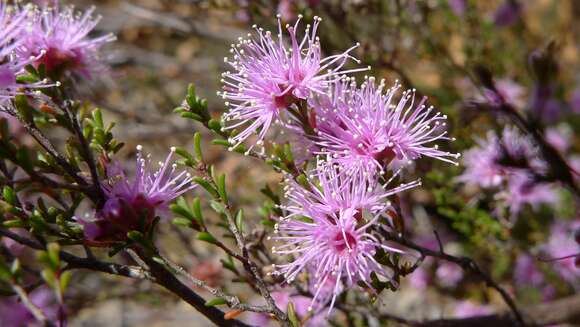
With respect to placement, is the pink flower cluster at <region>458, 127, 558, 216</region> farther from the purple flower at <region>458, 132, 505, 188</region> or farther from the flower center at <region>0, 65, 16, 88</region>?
the flower center at <region>0, 65, 16, 88</region>

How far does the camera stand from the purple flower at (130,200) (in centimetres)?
179

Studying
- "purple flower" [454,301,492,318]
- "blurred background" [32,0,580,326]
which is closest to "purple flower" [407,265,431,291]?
"blurred background" [32,0,580,326]

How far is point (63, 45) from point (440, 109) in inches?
94.3

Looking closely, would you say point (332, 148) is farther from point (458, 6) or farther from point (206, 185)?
point (458, 6)

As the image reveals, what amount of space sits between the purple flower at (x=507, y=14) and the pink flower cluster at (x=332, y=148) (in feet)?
10.3

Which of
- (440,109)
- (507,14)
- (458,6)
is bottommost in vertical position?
(440,109)

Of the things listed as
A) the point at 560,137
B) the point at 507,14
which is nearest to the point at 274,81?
the point at 560,137

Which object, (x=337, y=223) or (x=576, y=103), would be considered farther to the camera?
(x=576, y=103)

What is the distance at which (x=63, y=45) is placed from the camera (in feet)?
8.21

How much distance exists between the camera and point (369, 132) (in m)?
1.97

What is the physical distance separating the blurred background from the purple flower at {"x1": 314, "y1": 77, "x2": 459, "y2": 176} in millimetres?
365

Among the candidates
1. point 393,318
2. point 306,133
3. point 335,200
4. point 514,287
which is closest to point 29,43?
point 306,133

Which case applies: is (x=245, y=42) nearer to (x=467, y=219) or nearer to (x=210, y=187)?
(x=210, y=187)

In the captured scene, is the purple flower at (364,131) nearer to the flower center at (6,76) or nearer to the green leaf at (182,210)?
the green leaf at (182,210)
